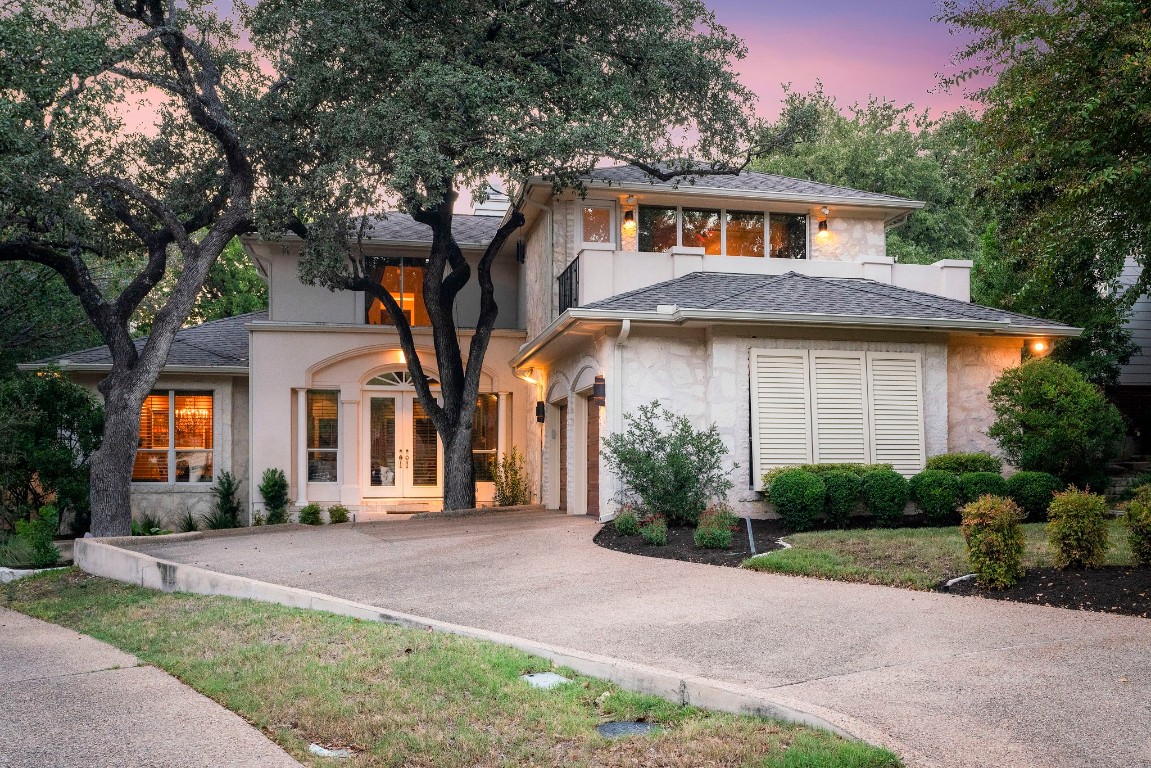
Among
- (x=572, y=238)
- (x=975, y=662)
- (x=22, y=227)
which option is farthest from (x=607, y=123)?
(x=975, y=662)

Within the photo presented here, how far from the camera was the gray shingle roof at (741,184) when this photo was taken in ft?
54.2

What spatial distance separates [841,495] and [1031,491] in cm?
257

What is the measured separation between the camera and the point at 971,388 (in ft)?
46.9

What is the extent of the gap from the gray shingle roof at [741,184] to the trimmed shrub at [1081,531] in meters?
9.42

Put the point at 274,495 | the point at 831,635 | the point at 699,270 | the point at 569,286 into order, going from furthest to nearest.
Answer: the point at 274,495 < the point at 699,270 < the point at 569,286 < the point at 831,635

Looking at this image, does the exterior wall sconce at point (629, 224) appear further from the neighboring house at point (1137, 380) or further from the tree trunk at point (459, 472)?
the neighboring house at point (1137, 380)

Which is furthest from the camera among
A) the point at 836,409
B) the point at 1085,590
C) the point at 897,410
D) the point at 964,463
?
the point at 897,410

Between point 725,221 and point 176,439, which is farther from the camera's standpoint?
point 176,439

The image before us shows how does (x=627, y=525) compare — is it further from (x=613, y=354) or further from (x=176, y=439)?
(x=176, y=439)

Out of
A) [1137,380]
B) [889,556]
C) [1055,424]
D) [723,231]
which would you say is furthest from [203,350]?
[1137,380]

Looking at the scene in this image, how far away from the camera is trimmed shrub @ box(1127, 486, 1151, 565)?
7910mm

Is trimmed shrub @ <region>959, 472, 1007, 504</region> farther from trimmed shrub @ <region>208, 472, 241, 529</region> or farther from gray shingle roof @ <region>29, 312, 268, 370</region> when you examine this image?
gray shingle roof @ <region>29, 312, 268, 370</region>

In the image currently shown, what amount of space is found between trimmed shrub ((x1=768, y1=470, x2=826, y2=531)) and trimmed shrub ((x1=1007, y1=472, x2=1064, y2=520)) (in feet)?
8.65

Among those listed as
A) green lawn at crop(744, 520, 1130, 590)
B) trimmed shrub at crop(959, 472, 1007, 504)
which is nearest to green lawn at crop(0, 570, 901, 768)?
green lawn at crop(744, 520, 1130, 590)
